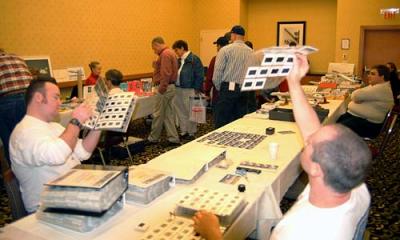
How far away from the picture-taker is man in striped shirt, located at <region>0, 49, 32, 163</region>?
3.97 meters

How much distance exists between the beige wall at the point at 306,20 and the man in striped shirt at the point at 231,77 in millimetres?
5359

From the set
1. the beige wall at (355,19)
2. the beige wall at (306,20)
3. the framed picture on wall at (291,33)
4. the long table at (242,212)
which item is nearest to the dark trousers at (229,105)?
the long table at (242,212)

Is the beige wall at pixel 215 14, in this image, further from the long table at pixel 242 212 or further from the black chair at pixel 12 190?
the black chair at pixel 12 190

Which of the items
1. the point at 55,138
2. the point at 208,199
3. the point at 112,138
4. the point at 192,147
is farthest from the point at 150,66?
the point at 208,199

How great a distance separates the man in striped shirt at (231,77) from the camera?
4496mm

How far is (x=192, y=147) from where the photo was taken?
2.72 metres

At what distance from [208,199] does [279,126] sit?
6.58 feet

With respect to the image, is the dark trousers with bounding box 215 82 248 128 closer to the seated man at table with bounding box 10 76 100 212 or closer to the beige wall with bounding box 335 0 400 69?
the seated man at table with bounding box 10 76 100 212

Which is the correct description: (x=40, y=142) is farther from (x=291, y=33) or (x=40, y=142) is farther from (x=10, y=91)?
(x=291, y=33)

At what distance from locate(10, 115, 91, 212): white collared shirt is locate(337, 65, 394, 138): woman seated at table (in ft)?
11.7

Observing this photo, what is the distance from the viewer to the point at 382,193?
3.83m

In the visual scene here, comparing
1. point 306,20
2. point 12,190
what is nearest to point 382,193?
point 12,190

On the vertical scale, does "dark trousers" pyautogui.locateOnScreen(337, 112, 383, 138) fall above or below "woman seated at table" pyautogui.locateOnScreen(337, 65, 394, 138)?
below

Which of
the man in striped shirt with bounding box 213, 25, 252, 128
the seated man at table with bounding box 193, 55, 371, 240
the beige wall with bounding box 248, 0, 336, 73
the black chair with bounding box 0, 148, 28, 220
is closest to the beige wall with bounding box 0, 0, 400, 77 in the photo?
the beige wall with bounding box 248, 0, 336, 73
